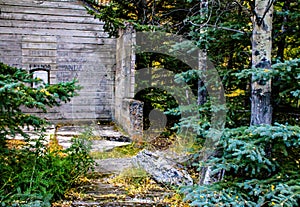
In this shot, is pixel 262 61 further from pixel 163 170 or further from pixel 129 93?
pixel 129 93

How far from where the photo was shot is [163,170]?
406 cm

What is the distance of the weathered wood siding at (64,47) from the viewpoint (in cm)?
884

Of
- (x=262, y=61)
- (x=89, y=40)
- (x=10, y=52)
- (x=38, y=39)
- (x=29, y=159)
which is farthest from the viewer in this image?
(x=89, y=40)

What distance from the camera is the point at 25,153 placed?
3.65m

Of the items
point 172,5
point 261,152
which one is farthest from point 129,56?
point 261,152

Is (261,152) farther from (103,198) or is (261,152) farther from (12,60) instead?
(12,60)

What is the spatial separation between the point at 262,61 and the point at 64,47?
7.37 metres

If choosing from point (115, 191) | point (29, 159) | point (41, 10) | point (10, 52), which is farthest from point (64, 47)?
point (115, 191)

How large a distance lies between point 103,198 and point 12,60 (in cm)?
694

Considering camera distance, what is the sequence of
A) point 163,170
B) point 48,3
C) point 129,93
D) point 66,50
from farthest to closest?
point 66,50
point 48,3
point 129,93
point 163,170

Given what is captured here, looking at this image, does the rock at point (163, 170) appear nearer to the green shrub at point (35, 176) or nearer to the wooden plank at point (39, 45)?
the green shrub at point (35, 176)

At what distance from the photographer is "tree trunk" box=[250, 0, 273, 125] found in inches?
113

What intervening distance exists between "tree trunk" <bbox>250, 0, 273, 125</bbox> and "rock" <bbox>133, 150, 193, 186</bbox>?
129 centimetres

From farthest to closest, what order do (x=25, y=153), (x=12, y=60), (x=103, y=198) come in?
(x=12, y=60) < (x=25, y=153) < (x=103, y=198)
